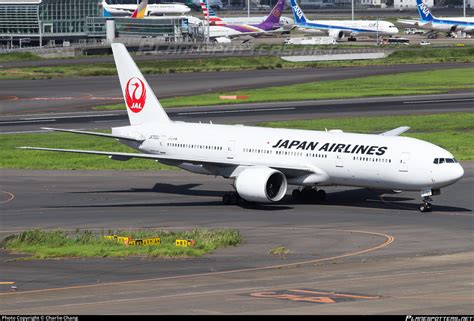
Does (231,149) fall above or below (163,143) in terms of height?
above

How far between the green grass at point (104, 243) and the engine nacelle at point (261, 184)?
7.28 m

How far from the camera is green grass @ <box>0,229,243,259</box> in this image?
46.8 metres

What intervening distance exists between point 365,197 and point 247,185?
357 inches

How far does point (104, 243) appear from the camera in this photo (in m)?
49.0

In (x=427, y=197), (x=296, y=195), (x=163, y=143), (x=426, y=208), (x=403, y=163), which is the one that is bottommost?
(x=296, y=195)

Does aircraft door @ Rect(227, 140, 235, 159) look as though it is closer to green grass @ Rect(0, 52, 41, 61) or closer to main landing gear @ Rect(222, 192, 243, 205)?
main landing gear @ Rect(222, 192, 243, 205)

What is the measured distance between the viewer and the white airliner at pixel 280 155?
57.0m

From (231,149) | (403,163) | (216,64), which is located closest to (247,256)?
(403,163)

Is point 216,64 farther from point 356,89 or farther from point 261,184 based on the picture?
point 261,184

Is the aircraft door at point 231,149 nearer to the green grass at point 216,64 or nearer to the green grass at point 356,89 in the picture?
the green grass at point 356,89

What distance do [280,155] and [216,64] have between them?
11129cm

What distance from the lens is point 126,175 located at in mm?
74188

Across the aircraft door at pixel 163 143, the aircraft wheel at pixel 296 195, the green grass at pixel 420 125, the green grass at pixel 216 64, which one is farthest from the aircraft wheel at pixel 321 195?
the green grass at pixel 216 64

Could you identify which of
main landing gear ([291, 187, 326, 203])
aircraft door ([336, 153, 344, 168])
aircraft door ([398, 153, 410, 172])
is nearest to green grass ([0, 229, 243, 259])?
aircraft door ([336, 153, 344, 168])
